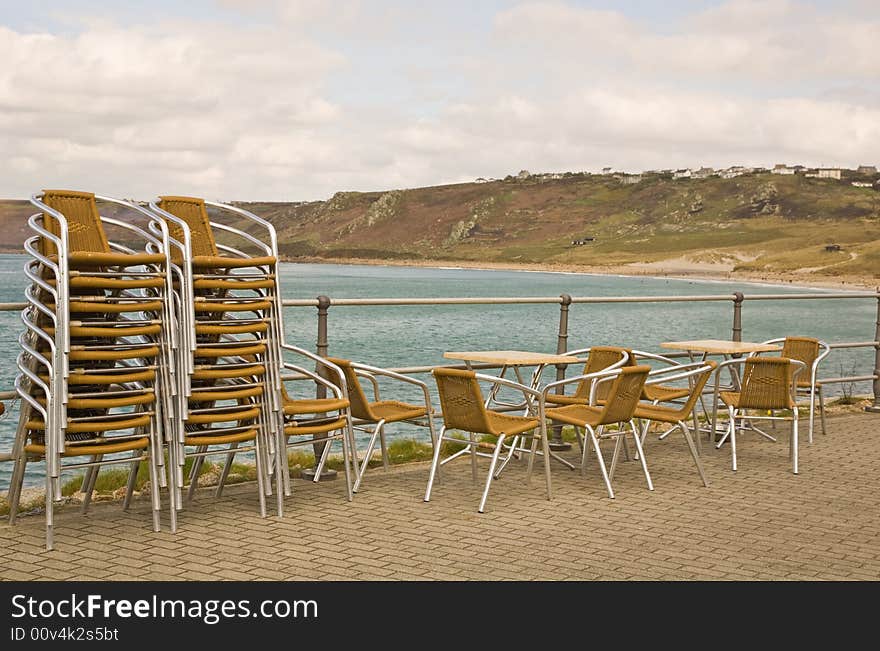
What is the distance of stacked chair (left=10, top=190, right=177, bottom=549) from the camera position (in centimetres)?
576

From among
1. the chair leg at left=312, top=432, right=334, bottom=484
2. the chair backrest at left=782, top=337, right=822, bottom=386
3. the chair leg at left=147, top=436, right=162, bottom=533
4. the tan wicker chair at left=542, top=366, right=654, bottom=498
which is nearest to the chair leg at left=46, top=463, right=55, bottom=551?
the chair leg at left=147, top=436, right=162, bottom=533

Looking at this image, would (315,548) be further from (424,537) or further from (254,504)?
(254,504)

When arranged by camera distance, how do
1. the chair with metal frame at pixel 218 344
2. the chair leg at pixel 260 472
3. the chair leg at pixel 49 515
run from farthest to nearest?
the chair leg at pixel 260 472
the chair with metal frame at pixel 218 344
the chair leg at pixel 49 515

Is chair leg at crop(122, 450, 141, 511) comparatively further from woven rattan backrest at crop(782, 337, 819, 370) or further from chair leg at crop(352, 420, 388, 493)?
woven rattan backrest at crop(782, 337, 819, 370)

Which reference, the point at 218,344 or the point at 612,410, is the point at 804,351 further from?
the point at 218,344

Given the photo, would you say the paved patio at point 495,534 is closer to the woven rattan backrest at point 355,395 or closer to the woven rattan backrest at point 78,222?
the woven rattan backrest at point 355,395

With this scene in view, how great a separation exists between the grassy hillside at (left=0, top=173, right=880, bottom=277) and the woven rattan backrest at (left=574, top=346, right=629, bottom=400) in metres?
134

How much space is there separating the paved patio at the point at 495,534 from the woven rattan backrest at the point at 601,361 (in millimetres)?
868

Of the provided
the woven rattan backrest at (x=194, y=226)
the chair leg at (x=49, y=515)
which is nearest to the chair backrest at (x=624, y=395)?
the woven rattan backrest at (x=194, y=226)

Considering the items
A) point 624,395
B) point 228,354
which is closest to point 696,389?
point 624,395

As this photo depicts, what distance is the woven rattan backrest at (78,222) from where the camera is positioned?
19.9 feet

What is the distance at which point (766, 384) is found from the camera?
28.3 ft

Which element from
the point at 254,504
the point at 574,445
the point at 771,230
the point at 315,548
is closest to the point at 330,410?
the point at 254,504

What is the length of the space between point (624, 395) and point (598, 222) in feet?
577
